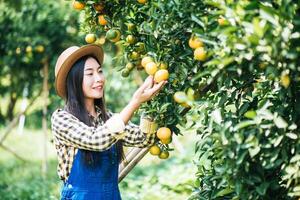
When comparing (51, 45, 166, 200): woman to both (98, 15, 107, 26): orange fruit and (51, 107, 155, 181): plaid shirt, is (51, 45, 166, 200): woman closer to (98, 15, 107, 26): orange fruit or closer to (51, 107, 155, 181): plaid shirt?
(51, 107, 155, 181): plaid shirt

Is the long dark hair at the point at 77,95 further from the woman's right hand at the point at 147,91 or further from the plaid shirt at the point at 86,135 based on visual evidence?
the woman's right hand at the point at 147,91

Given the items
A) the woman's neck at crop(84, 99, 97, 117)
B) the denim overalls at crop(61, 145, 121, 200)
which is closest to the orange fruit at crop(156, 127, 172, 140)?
the denim overalls at crop(61, 145, 121, 200)

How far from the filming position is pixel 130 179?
571 centimetres

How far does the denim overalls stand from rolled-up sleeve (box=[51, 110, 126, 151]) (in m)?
0.14

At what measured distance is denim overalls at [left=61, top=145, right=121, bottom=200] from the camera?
2.53 metres

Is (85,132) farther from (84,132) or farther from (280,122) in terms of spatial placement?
(280,122)

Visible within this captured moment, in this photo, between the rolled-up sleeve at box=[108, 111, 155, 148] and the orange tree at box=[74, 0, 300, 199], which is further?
the rolled-up sleeve at box=[108, 111, 155, 148]

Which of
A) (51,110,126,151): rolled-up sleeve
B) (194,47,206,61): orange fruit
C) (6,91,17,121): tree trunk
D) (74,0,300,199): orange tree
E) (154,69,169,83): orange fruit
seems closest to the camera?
(74,0,300,199): orange tree

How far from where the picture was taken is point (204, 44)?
2012 mm

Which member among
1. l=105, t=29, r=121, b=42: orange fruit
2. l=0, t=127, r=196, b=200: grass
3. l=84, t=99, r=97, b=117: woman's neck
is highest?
l=0, t=127, r=196, b=200: grass

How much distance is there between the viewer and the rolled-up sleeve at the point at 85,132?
2.26 metres

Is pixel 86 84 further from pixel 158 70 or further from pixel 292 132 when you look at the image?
pixel 292 132

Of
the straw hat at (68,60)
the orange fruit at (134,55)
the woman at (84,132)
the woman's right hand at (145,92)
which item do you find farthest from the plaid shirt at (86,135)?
the orange fruit at (134,55)

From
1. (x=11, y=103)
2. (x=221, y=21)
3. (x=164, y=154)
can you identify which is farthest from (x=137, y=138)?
(x=11, y=103)
